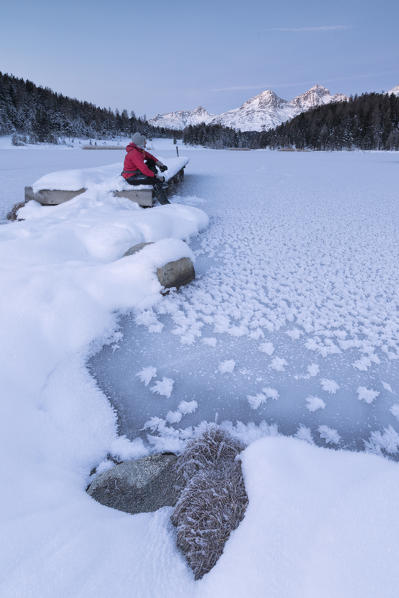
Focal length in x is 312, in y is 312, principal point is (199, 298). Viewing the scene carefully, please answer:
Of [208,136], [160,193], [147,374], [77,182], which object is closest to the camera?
[147,374]

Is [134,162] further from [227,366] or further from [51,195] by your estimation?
[227,366]

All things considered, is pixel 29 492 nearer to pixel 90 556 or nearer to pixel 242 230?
pixel 90 556

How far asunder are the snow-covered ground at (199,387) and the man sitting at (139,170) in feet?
3.43

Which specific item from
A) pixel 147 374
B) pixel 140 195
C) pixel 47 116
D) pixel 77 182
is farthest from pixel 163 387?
pixel 47 116

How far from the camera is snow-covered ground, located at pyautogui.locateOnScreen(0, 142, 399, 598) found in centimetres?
107

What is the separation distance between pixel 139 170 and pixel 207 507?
6.40m

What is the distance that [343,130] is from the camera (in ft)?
181

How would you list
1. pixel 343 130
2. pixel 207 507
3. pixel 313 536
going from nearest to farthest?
pixel 313 536 < pixel 207 507 < pixel 343 130

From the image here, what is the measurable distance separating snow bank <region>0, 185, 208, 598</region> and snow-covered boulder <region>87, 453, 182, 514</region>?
126mm

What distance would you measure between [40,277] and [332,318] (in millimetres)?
3049

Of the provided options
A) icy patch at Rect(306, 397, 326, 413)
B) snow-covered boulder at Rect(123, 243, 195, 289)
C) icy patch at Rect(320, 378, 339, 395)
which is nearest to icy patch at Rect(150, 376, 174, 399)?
icy patch at Rect(306, 397, 326, 413)

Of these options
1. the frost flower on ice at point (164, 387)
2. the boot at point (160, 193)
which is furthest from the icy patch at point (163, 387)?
the boot at point (160, 193)

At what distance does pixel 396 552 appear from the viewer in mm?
895

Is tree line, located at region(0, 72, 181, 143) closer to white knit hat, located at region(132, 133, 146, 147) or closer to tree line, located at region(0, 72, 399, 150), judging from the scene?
tree line, located at region(0, 72, 399, 150)
